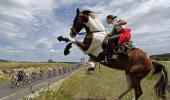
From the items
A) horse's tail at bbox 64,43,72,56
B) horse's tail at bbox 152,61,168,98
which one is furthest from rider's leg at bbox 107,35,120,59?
horse's tail at bbox 152,61,168,98

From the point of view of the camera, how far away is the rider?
10.9m

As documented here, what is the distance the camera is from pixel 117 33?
36.6 feet

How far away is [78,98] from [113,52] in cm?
445

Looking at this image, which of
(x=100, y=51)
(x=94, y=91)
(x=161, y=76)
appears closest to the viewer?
(x=100, y=51)

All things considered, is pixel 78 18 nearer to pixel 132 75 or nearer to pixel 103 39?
pixel 103 39

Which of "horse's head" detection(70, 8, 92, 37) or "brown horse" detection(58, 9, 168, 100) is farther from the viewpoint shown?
"horse's head" detection(70, 8, 92, 37)

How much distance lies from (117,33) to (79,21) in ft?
3.87

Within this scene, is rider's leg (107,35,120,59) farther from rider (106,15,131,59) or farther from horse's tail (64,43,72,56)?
horse's tail (64,43,72,56)

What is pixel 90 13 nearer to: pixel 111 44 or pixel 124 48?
pixel 111 44

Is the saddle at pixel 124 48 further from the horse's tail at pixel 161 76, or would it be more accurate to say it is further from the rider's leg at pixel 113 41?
the horse's tail at pixel 161 76

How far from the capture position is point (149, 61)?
37.0 ft

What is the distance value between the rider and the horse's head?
65 cm

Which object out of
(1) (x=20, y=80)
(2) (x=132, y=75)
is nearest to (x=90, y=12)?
(2) (x=132, y=75)

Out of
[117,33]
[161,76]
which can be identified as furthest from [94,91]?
[117,33]
